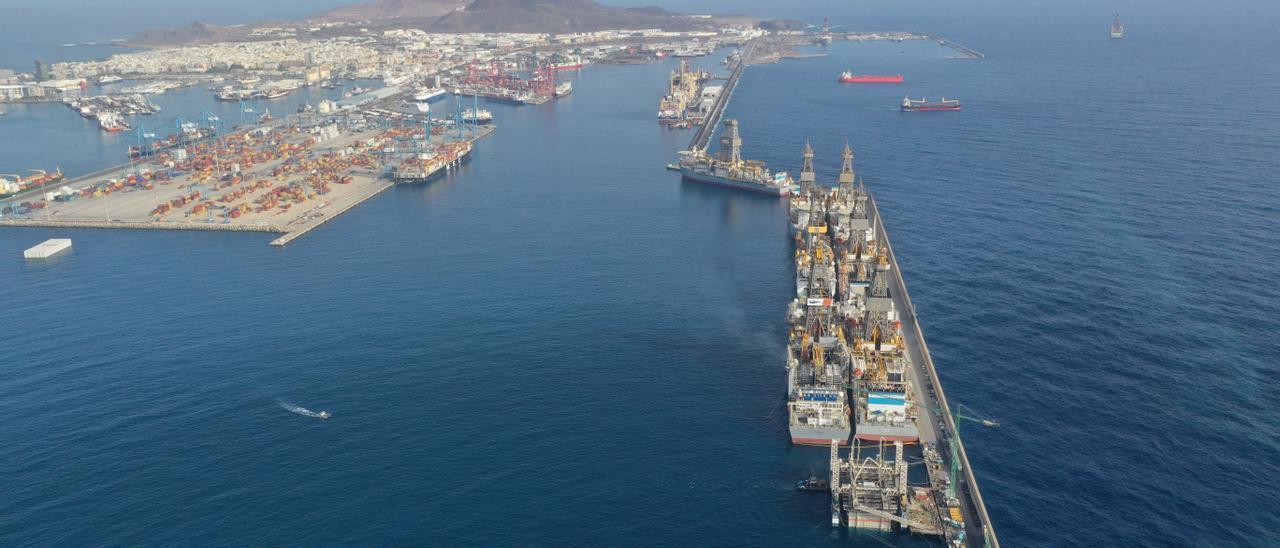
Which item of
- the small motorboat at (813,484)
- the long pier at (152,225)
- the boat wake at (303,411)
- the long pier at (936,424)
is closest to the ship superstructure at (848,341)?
the long pier at (936,424)

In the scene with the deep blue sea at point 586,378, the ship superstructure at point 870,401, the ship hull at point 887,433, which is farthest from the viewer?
the ship hull at point 887,433

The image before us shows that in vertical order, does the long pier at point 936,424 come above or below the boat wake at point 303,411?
below

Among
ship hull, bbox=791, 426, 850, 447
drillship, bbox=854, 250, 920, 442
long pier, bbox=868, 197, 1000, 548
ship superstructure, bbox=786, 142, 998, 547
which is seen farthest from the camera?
drillship, bbox=854, 250, 920, 442

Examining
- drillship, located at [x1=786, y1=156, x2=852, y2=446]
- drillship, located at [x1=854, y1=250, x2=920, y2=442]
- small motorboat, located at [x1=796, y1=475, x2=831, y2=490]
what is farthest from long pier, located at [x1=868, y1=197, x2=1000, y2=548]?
small motorboat, located at [x1=796, y1=475, x2=831, y2=490]

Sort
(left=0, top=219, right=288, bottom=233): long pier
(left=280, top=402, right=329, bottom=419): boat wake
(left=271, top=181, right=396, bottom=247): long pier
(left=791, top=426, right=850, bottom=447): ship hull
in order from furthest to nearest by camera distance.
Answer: (left=0, top=219, right=288, bottom=233): long pier → (left=271, top=181, right=396, bottom=247): long pier → (left=280, top=402, right=329, bottom=419): boat wake → (left=791, top=426, right=850, bottom=447): ship hull

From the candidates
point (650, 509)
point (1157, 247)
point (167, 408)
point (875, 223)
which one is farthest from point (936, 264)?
point (167, 408)

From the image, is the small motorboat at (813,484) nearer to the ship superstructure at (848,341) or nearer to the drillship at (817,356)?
the ship superstructure at (848,341)

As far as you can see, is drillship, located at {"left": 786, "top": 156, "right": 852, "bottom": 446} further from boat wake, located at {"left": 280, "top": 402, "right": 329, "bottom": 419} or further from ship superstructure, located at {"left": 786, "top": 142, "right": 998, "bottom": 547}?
boat wake, located at {"left": 280, "top": 402, "right": 329, "bottom": 419}
